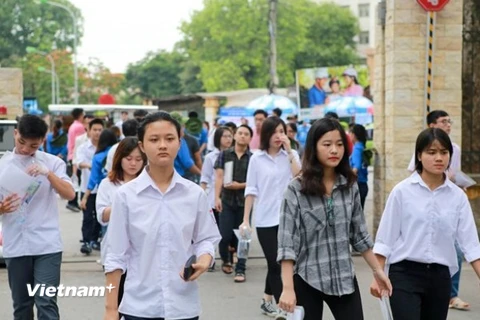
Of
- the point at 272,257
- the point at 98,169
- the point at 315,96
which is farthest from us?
the point at 315,96

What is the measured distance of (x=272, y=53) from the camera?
121ft

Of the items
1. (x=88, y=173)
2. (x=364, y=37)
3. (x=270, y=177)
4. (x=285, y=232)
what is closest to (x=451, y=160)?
(x=270, y=177)

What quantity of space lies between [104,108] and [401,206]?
3162 cm

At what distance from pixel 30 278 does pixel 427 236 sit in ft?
8.89

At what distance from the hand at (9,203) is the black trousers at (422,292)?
258 centimetres

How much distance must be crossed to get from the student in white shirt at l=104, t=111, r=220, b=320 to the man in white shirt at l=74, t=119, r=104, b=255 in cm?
838

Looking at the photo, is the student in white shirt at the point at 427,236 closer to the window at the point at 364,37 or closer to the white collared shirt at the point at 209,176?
the white collared shirt at the point at 209,176

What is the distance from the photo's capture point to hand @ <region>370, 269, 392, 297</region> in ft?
18.8

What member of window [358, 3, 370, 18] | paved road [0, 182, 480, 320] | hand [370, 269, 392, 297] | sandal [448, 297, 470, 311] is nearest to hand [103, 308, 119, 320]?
hand [370, 269, 392, 297]

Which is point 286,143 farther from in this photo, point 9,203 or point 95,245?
point 95,245

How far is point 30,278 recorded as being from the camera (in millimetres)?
6719

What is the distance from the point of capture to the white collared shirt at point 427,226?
6012mm

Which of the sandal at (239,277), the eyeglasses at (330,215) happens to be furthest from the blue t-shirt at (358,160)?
the eyeglasses at (330,215)

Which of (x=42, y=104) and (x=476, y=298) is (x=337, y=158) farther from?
(x=42, y=104)
